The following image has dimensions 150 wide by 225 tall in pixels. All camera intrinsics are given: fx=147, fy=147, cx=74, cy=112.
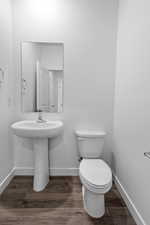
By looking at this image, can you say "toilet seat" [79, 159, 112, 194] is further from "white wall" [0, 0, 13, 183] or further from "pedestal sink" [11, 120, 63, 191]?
"white wall" [0, 0, 13, 183]

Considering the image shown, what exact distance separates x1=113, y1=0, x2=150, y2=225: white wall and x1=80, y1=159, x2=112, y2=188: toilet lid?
27 cm

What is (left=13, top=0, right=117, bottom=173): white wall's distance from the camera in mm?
1908

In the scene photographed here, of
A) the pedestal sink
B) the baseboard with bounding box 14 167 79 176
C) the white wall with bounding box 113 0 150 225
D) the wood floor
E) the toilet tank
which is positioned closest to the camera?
the white wall with bounding box 113 0 150 225

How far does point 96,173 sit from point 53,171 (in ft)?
2.93

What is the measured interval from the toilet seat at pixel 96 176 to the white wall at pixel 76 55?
53 cm

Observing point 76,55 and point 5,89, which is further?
point 76,55

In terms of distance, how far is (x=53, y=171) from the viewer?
7.00 ft

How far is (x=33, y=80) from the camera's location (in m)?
2.00

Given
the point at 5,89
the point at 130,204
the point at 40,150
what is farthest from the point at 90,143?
the point at 5,89

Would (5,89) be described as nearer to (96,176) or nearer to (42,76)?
(42,76)

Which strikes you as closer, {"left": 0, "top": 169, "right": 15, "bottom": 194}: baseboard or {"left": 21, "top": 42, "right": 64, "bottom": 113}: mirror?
{"left": 0, "top": 169, "right": 15, "bottom": 194}: baseboard

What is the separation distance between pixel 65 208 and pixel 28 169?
838 millimetres

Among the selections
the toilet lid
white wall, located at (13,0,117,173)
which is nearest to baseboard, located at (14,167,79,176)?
white wall, located at (13,0,117,173)

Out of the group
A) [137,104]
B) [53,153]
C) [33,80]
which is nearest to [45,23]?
[33,80]
